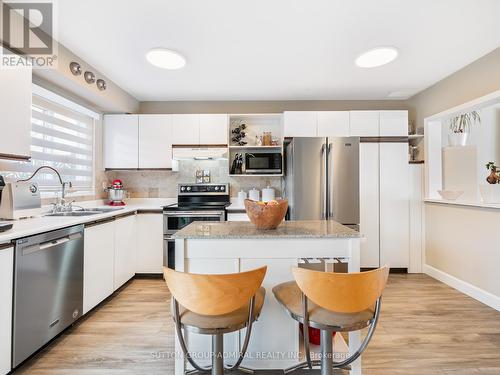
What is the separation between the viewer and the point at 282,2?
197 cm

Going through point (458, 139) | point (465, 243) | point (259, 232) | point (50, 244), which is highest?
point (458, 139)

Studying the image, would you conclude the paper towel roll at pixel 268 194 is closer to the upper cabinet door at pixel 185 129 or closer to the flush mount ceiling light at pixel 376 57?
the upper cabinet door at pixel 185 129

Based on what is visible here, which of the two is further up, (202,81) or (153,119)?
(202,81)

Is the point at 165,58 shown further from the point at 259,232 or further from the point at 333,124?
the point at 333,124

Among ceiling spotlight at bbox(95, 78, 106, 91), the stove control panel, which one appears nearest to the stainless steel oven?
the stove control panel

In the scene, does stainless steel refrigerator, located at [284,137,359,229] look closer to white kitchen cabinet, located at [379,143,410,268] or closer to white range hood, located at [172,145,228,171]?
white kitchen cabinet, located at [379,143,410,268]

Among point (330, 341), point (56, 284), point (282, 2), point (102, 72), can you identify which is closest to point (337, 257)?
point (330, 341)

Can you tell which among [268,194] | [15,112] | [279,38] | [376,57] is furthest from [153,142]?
[376,57]

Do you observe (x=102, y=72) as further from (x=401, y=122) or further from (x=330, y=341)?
(x=401, y=122)

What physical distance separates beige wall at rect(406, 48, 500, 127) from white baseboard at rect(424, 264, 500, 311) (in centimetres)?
204

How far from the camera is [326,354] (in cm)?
139

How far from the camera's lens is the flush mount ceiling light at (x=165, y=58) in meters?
2.60

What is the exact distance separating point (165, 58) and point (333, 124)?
2338 mm

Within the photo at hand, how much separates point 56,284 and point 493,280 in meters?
3.94
